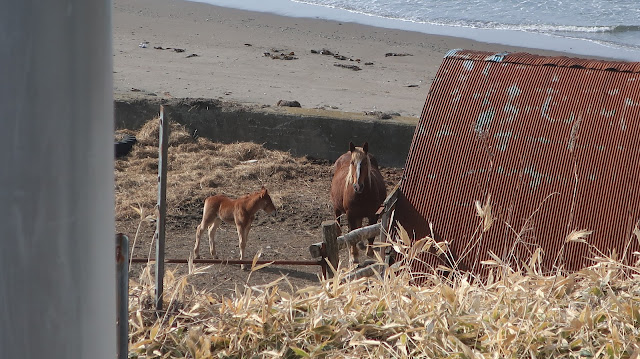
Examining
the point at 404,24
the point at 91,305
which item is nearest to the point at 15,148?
the point at 91,305

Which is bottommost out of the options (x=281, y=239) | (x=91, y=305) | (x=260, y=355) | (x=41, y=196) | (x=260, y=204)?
(x=281, y=239)

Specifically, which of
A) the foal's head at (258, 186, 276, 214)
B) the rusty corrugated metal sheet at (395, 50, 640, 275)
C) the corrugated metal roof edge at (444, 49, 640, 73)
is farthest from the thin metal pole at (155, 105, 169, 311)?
the foal's head at (258, 186, 276, 214)

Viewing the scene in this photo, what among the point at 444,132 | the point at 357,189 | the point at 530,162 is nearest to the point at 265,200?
the point at 357,189

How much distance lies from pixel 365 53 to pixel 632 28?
10.3 m

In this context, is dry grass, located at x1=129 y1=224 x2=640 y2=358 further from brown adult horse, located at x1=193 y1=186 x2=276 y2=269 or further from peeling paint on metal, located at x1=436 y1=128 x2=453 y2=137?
brown adult horse, located at x1=193 y1=186 x2=276 y2=269

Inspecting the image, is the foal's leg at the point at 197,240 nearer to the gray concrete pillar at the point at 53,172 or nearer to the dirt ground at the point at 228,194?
the dirt ground at the point at 228,194

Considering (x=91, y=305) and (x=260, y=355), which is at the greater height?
(x=91, y=305)

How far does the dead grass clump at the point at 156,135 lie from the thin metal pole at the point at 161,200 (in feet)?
25.8

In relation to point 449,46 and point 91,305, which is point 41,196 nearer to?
point 91,305

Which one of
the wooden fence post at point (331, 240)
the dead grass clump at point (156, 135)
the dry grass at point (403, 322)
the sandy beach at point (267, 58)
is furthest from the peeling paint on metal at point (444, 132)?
the sandy beach at point (267, 58)

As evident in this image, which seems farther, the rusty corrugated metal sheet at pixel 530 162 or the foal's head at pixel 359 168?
the foal's head at pixel 359 168

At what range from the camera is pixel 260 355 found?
2887 millimetres

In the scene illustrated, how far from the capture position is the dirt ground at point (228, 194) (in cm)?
794

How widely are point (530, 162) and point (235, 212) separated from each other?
3377 millimetres
